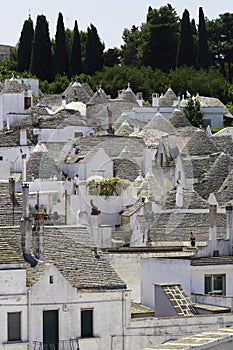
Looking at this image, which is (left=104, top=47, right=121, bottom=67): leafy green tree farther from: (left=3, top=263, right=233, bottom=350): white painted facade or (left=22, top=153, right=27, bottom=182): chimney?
(left=3, top=263, right=233, bottom=350): white painted facade

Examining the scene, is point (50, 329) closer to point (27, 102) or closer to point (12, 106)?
point (12, 106)

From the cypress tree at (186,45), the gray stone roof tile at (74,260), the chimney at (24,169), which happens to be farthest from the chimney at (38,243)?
the cypress tree at (186,45)

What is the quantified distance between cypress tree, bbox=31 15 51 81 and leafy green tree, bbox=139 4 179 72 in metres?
10.4

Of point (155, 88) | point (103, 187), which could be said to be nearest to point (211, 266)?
point (103, 187)

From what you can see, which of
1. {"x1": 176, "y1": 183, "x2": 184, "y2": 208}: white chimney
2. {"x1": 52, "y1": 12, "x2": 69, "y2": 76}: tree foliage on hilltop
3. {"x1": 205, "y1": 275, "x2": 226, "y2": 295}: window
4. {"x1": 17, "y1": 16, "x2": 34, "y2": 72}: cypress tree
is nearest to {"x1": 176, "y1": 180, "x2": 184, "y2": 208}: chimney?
{"x1": 176, "y1": 183, "x2": 184, "y2": 208}: white chimney

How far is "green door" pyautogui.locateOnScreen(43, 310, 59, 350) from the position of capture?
27.9 m

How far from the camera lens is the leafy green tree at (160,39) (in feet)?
346

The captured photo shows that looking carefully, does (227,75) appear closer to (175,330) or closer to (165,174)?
(165,174)

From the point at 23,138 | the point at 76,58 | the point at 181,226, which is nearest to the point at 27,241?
the point at 181,226

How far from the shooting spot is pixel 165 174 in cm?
6053

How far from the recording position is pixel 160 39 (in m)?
106

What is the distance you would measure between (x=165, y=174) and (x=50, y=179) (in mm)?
5498

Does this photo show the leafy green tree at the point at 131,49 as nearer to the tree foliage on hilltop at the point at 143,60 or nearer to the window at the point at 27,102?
the tree foliage on hilltop at the point at 143,60

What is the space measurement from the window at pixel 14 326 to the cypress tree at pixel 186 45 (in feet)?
242
